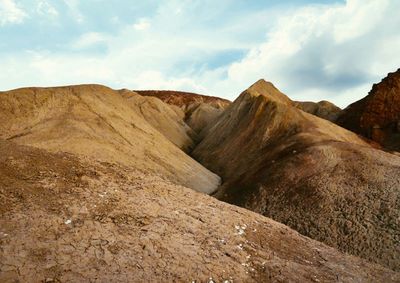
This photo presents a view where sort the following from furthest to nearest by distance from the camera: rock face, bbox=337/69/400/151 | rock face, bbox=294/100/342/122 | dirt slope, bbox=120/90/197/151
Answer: rock face, bbox=294/100/342/122
dirt slope, bbox=120/90/197/151
rock face, bbox=337/69/400/151

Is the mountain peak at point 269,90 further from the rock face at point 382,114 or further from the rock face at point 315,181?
the rock face at point 315,181

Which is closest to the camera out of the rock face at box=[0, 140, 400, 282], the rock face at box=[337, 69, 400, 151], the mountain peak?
the rock face at box=[0, 140, 400, 282]

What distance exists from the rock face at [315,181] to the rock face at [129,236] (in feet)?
8.78

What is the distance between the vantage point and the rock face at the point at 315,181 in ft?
38.2

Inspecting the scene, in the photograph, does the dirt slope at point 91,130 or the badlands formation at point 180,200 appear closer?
the badlands formation at point 180,200

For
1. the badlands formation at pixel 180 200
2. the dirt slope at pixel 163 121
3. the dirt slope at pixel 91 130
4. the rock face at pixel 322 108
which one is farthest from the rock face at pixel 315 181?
the rock face at pixel 322 108

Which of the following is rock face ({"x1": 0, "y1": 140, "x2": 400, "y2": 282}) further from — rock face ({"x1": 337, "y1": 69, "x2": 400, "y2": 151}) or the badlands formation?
rock face ({"x1": 337, "y1": 69, "x2": 400, "y2": 151})

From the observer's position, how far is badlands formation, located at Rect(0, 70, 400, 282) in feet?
23.7

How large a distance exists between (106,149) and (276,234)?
7723mm

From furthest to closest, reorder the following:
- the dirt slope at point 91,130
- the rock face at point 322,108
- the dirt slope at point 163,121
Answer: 1. the rock face at point 322,108
2. the dirt slope at point 163,121
3. the dirt slope at point 91,130

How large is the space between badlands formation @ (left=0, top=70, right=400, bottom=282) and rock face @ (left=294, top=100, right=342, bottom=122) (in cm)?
1200

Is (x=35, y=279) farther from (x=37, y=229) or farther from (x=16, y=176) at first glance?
(x=16, y=176)

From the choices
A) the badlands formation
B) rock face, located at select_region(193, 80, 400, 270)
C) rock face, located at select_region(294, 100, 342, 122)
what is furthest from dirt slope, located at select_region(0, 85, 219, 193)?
rock face, located at select_region(294, 100, 342, 122)

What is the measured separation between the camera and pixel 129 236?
25.5 feet
